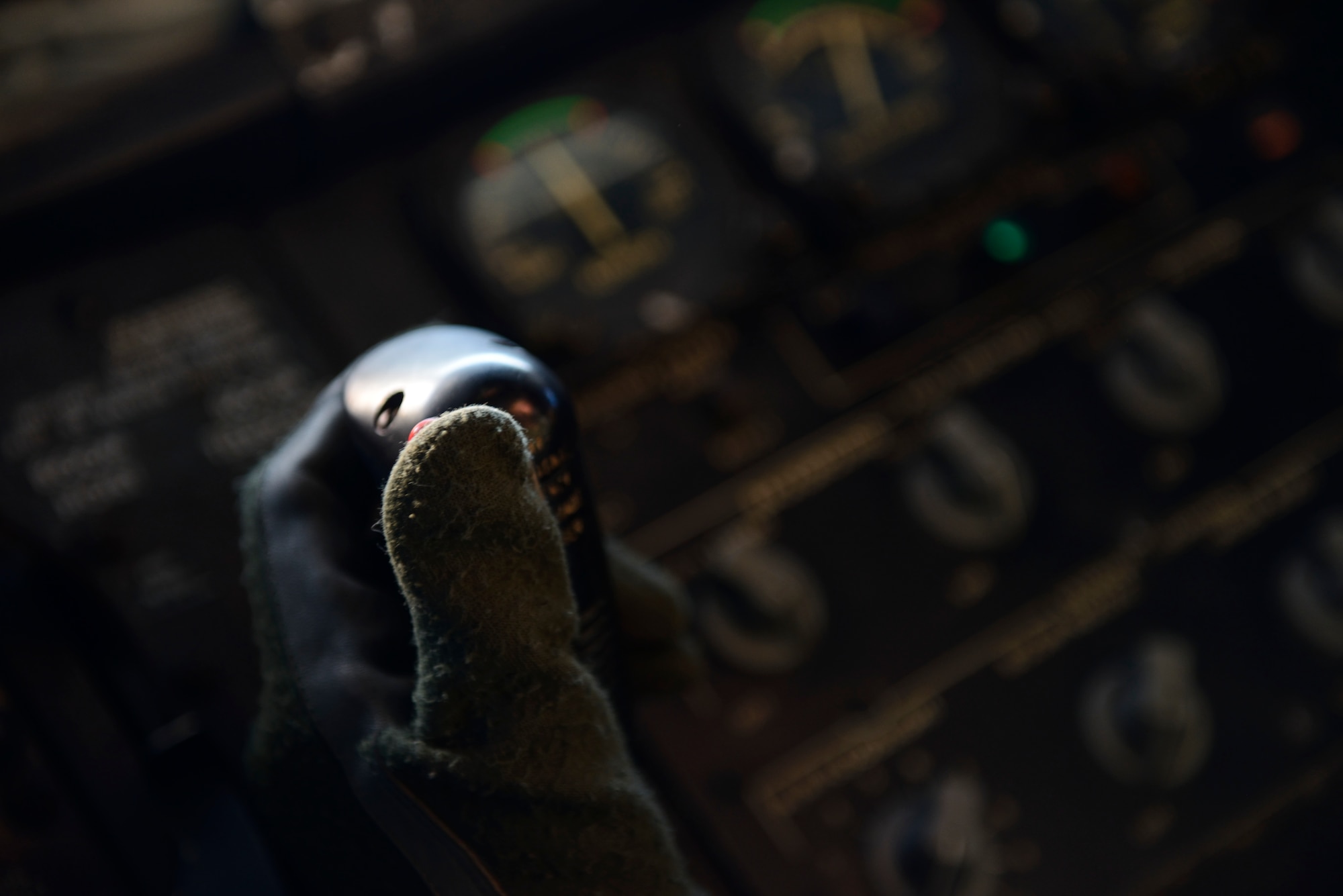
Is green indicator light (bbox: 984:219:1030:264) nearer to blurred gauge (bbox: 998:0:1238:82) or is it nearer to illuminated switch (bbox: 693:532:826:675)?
blurred gauge (bbox: 998:0:1238:82)

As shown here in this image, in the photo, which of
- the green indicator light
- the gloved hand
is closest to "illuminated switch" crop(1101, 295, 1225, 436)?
the green indicator light

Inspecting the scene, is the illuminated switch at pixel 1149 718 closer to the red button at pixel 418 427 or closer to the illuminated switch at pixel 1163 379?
the illuminated switch at pixel 1163 379

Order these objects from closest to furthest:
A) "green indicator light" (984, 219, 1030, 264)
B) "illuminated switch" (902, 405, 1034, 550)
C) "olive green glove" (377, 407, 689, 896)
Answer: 1. "olive green glove" (377, 407, 689, 896)
2. "illuminated switch" (902, 405, 1034, 550)
3. "green indicator light" (984, 219, 1030, 264)

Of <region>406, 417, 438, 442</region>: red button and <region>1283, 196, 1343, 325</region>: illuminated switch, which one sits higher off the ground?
<region>406, 417, 438, 442</region>: red button

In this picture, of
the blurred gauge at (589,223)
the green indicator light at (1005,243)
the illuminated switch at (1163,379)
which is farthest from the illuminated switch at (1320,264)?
the blurred gauge at (589,223)

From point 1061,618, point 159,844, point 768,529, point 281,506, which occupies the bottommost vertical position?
point 1061,618

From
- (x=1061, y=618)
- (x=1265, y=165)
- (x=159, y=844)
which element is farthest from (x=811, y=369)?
(x=159, y=844)

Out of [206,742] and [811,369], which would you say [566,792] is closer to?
[206,742]
